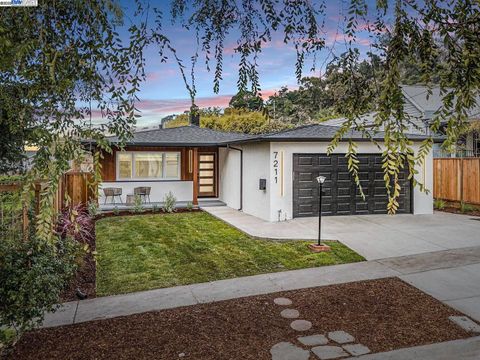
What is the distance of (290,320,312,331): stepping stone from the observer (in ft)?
15.8

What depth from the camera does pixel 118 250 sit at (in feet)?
29.3

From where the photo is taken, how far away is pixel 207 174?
17375 mm

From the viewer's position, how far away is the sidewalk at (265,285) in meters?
5.50

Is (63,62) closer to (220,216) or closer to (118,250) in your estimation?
(118,250)

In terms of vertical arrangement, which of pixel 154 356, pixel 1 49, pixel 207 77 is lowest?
pixel 154 356

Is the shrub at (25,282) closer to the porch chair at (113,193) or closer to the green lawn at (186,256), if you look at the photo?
the green lawn at (186,256)

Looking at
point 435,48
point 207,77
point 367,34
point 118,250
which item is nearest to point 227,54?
point 207,77

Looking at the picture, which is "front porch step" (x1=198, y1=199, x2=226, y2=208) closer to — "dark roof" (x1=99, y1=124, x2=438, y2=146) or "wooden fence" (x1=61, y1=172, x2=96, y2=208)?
"dark roof" (x1=99, y1=124, x2=438, y2=146)

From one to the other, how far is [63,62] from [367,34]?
2006 millimetres

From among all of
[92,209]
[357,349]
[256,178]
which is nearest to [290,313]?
[357,349]

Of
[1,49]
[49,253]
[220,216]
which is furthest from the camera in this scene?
[220,216]

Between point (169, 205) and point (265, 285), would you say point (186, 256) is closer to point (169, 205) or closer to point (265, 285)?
point (265, 285)

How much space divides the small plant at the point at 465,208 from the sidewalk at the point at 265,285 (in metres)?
6.24

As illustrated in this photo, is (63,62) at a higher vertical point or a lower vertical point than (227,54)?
lower
